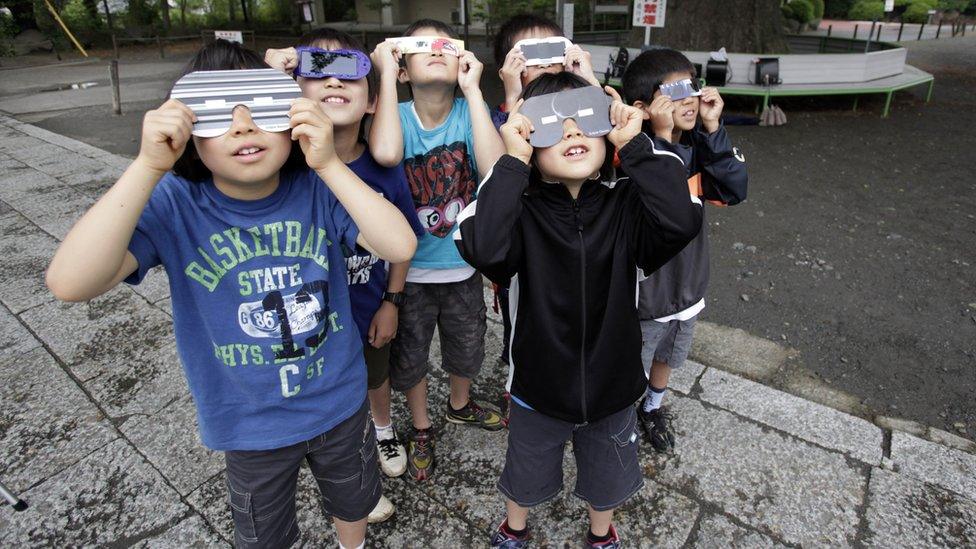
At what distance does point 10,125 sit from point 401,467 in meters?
11.0

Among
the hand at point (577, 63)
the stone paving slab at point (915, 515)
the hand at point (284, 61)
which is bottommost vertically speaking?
the stone paving slab at point (915, 515)

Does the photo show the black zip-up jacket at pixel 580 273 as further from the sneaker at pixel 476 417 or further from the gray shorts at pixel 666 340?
the sneaker at pixel 476 417

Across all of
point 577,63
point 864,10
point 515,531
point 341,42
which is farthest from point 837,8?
point 515,531

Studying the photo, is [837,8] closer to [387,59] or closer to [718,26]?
[718,26]

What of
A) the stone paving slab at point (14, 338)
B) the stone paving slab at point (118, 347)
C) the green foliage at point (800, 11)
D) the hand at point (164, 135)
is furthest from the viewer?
the green foliage at point (800, 11)

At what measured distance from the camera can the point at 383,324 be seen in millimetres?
2092

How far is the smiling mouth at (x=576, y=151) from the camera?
1630 millimetres

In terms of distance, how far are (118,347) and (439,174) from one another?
242cm

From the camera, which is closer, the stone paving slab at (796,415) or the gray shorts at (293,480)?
the gray shorts at (293,480)

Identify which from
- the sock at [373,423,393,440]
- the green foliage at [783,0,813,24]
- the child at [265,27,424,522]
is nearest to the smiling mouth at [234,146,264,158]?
the child at [265,27,424,522]

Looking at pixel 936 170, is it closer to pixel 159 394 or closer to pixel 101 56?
pixel 159 394

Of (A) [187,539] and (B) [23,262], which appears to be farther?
(B) [23,262]

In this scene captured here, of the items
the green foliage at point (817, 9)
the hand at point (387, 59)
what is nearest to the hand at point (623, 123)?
the hand at point (387, 59)

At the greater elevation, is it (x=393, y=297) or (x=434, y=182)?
(x=434, y=182)
